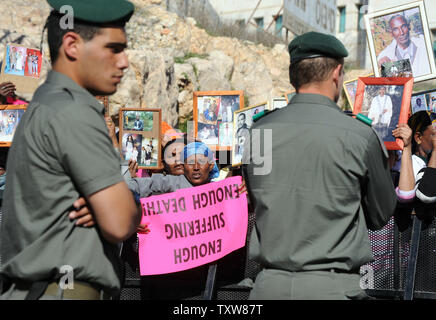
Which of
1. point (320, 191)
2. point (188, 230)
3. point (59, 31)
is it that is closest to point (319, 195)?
point (320, 191)

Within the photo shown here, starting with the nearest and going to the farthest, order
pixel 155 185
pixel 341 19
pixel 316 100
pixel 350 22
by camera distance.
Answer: pixel 316 100, pixel 155 185, pixel 350 22, pixel 341 19

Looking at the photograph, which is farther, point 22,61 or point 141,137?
point 22,61

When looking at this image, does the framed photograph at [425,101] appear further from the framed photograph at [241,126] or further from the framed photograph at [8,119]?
the framed photograph at [8,119]

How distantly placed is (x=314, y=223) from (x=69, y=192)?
1.01 metres

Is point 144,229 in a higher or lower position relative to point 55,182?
lower

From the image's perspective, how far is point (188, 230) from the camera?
3.90m

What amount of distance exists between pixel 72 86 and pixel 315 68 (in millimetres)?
1090

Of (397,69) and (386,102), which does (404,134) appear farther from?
(397,69)

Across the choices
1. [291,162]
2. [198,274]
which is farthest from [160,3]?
[291,162]

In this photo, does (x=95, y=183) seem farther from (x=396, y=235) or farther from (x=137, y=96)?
(x=137, y=96)

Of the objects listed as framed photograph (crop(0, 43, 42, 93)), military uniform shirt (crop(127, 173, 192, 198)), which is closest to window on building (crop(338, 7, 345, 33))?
Result: framed photograph (crop(0, 43, 42, 93))

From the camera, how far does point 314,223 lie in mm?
2244

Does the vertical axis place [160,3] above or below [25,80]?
above

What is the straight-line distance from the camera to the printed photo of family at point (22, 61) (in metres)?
5.77
